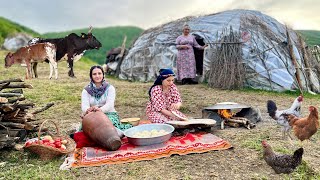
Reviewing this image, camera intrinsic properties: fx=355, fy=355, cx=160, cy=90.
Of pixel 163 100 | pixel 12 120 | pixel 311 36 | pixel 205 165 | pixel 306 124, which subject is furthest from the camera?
pixel 311 36

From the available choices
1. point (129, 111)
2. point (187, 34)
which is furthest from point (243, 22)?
point (129, 111)

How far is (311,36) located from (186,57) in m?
3.62

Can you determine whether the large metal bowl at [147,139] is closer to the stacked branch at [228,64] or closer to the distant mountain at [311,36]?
the stacked branch at [228,64]

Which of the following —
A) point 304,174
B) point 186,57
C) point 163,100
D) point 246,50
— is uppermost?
point 246,50

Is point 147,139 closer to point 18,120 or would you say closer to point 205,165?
point 205,165

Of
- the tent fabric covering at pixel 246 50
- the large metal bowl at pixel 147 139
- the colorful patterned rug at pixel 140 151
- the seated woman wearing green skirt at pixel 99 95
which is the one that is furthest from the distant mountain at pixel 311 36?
the seated woman wearing green skirt at pixel 99 95

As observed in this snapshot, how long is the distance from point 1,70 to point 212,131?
34.3ft

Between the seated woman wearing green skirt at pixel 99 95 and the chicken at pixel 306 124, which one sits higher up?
the seated woman wearing green skirt at pixel 99 95

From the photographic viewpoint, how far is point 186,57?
1072 cm

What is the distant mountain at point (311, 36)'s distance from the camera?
9.74 metres

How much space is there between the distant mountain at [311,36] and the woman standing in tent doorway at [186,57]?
9.71 feet

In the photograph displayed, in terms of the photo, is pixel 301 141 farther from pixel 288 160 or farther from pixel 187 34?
pixel 187 34

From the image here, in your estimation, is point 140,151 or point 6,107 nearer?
point 140,151

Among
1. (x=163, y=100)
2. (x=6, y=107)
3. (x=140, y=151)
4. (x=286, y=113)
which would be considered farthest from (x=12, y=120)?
(x=286, y=113)
